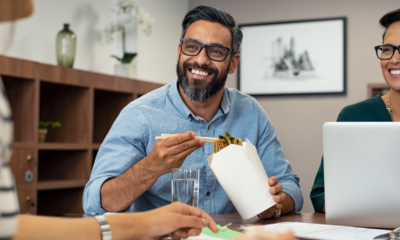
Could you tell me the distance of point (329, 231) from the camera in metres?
1.13

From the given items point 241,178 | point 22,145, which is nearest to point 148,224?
point 241,178

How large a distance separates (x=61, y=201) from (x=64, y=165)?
246 millimetres

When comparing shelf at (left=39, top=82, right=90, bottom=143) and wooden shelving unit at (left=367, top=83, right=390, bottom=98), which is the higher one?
wooden shelving unit at (left=367, top=83, right=390, bottom=98)

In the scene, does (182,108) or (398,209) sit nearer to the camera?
(398,209)

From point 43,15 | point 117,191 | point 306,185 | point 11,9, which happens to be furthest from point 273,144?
point 306,185

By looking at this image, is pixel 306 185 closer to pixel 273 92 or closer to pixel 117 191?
pixel 273 92

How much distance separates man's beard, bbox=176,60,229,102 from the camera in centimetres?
179

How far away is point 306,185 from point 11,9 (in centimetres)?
381

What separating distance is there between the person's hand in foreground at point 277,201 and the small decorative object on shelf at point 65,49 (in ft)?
5.97

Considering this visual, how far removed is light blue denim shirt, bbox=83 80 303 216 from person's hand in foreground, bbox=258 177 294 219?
0.06 m

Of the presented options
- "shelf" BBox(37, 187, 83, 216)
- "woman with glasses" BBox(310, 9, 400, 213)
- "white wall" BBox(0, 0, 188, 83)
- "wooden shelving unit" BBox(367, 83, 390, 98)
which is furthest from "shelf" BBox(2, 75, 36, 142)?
"wooden shelving unit" BBox(367, 83, 390, 98)

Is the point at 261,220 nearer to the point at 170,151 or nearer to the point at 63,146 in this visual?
the point at 170,151

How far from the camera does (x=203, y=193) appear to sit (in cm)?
175

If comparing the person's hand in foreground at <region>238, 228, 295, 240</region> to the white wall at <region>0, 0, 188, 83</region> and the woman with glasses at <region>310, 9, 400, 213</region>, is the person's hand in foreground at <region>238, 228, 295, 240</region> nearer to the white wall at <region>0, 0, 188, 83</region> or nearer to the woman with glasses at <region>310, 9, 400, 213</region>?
the woman with glasses at <region>310, 9, 400, 213</region>
